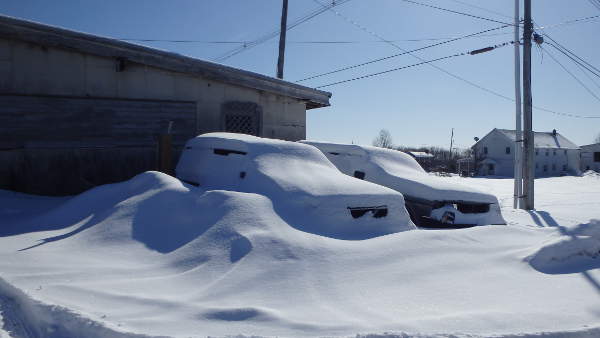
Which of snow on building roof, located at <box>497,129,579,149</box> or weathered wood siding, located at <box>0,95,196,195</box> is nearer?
weathered wood siding, located at <box>0,95,196,195</box>

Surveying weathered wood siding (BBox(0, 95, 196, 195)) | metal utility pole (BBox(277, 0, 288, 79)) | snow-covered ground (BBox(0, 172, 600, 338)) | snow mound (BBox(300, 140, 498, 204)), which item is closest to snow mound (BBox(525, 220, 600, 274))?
snow-covered ground (BBox(0, 172, 600, 338))

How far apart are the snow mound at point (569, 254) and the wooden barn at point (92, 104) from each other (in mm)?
6874

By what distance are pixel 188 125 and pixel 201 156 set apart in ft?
9.70

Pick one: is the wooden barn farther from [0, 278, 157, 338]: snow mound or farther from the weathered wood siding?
[0, 278, 157, 338]: snow mound

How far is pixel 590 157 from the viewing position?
5559 cm

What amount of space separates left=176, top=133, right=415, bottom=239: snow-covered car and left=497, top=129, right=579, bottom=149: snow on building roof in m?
44.9

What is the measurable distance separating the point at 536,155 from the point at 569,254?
4716 centimetres

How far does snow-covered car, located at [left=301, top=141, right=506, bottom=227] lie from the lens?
7.03 meters

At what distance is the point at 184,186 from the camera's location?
604 cm

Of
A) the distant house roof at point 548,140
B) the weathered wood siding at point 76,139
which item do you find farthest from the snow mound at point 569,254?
the distant house roof at point 548,140

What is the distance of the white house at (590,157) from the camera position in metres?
54.6

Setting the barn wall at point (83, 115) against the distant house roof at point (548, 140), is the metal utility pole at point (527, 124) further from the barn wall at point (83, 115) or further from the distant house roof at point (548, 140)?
the distant house roof at point (548, 140)

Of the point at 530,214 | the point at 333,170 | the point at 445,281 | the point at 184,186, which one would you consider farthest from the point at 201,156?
the point at 530,214

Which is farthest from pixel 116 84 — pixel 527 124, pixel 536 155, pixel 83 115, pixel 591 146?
pixel 591 146
